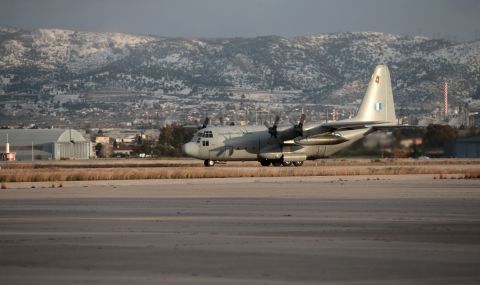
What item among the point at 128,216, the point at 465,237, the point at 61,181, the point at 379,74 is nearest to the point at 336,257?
the point at 465,237

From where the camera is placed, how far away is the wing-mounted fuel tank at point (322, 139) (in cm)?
6894

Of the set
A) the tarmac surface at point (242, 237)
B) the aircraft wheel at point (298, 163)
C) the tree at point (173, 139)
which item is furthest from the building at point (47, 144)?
the tarmac surface at point (242, 237)

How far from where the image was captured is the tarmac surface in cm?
1786

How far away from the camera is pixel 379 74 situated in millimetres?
77438

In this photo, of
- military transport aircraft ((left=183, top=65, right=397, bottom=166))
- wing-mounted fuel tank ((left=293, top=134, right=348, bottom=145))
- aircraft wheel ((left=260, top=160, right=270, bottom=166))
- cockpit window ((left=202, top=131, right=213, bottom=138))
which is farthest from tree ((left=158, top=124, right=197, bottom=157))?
wing-mounted fuel tank ((left=293, top=134, right=348, bottom=145))

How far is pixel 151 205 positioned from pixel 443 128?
5468 centimetres

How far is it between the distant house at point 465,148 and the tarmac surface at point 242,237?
155 feet

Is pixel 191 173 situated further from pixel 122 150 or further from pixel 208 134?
pixel 122 150

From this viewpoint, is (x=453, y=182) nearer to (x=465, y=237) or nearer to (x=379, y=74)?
(x=465, y=237)

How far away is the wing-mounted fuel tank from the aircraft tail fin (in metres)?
5.73

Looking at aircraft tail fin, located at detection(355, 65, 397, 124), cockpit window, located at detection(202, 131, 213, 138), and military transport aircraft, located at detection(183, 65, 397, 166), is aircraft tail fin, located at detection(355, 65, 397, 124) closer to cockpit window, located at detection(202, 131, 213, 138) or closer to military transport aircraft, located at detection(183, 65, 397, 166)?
military transport aircraft, located at detection(183, 65, 397, 166)

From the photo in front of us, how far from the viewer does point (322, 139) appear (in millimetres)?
69562

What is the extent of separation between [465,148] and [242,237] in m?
70.0

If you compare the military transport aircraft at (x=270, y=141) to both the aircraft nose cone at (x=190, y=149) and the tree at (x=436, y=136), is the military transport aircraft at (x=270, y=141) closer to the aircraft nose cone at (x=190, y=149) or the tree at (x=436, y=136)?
the aircraft nose cone at (x=190, y=149)
